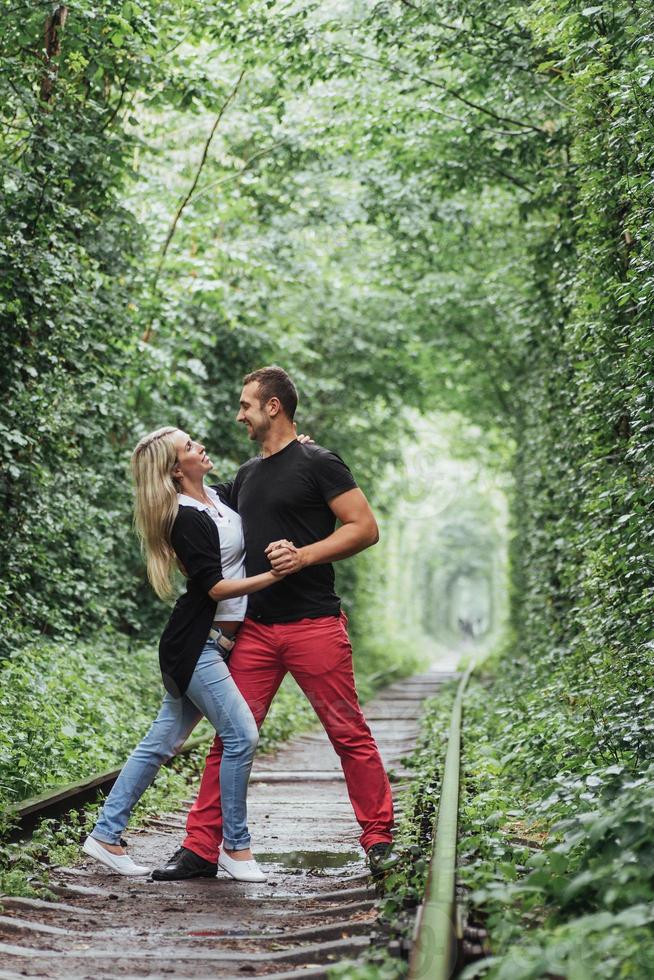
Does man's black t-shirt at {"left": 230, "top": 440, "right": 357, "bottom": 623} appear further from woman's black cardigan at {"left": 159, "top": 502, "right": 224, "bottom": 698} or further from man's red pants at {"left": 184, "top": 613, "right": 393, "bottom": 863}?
woman's black cardigan at {"left": 159, "top": 502, "right": 224, "bottom": 698}

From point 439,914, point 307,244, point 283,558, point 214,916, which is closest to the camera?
point 439,914

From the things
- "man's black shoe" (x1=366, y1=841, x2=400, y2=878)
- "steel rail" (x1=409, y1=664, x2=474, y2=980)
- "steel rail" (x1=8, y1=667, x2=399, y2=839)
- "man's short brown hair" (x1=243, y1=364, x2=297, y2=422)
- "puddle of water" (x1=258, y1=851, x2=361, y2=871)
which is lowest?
"puddle of water" (x1=258, y1=851, x2=361, y2=871)

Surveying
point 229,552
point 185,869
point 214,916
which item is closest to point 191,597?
point 229,552

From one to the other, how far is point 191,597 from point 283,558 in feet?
2.05

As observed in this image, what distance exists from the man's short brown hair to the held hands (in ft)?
2.55

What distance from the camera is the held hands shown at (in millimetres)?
4895

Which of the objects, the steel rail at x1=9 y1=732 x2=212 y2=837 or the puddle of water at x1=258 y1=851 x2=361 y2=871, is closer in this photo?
the steel rail at x1=9 y1=732 x2=212 y2=837

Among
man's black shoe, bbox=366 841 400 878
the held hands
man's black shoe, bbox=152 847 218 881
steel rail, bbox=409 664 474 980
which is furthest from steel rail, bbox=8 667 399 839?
steel rail, bbox=409 664 474 980

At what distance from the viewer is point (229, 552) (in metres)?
5.32

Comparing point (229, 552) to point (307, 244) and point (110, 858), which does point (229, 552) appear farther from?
point (307, 244)

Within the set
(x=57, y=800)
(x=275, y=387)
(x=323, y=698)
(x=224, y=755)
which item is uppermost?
(x=275, y=387)

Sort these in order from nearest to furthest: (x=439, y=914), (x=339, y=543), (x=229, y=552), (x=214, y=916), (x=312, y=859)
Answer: (x=439, y=914) → (x=214, y=916) → (x=339, y=543) → (x=229, y=552) → (x=312, y=859)

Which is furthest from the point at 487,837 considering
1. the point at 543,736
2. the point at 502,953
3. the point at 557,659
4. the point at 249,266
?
the point at 249,266

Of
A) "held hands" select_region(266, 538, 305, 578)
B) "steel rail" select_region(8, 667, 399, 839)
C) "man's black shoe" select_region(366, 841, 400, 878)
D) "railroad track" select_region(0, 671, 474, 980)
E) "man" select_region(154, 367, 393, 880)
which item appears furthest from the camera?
"steel rail" select_region(8, 667, 399, 839)
